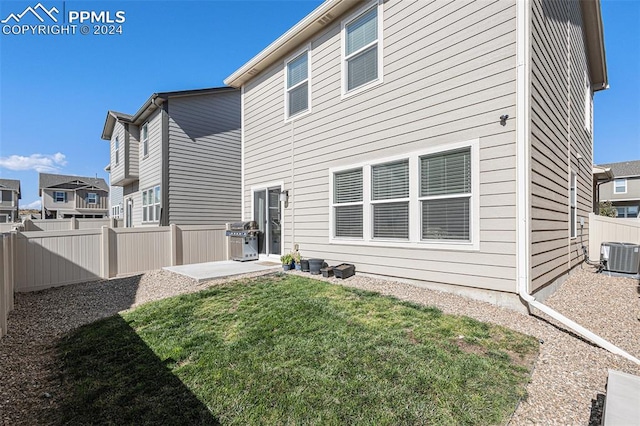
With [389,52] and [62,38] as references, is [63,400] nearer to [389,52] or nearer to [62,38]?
[389,52]

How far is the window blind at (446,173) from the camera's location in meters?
4.92

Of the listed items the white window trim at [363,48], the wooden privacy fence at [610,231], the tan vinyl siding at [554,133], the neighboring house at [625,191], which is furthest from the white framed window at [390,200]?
the neighboring house at [625,191]

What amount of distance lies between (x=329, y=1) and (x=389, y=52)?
200 cm

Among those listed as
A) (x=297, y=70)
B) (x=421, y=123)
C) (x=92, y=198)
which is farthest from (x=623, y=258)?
(x=92, y=198)

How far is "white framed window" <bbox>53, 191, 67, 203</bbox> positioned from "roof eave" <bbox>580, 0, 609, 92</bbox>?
143ft

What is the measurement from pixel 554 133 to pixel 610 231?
5597 millimetres

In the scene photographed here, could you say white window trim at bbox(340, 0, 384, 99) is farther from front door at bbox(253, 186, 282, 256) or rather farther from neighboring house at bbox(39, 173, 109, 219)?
neighboring house at bbox(39, 173, 109, 219)

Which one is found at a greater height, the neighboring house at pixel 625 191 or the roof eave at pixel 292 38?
the roof eave at pixel 292 38

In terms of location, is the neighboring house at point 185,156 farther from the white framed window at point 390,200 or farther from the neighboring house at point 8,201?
the neighboring house at point 8,201

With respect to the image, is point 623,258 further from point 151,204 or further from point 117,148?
point 117,148

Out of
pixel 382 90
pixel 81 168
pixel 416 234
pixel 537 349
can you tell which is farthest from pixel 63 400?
pixel 81 168

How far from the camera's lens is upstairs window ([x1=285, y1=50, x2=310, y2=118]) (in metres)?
7.96

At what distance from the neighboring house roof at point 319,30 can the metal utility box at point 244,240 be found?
483 cm

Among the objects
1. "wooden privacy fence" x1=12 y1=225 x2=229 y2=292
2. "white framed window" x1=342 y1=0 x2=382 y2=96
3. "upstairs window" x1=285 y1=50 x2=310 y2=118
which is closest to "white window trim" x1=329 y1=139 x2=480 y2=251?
"white framed window" x1=342 y1=0 x2=382 y2=96
